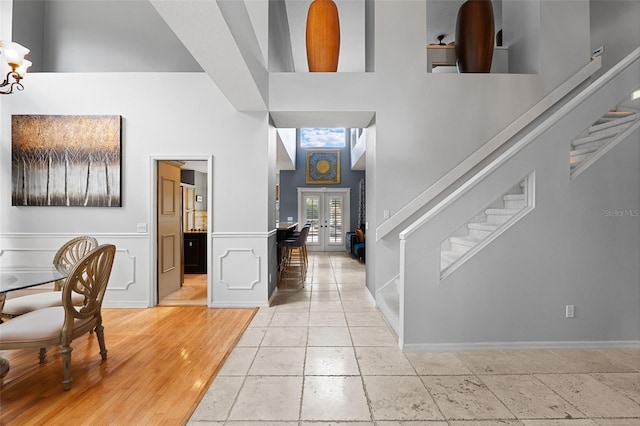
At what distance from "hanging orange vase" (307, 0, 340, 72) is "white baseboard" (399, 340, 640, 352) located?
12.0 feet

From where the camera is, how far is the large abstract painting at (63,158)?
14.0 ft

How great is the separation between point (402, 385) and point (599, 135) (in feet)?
9.30

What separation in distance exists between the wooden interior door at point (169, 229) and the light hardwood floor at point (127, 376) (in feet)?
3.48

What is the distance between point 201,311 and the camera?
422 centimetres

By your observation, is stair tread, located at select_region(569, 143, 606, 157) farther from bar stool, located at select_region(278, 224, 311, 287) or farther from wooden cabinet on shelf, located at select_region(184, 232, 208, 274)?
wooden cabinet on shelf, located at select_region(184, 232, 208, 274)

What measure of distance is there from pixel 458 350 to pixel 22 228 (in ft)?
17.6

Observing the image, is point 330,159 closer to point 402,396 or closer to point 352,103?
point 352,103

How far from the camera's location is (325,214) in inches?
452

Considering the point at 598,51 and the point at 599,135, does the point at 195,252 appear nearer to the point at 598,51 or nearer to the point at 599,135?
the point at 599,135

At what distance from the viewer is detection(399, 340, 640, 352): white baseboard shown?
2941mm

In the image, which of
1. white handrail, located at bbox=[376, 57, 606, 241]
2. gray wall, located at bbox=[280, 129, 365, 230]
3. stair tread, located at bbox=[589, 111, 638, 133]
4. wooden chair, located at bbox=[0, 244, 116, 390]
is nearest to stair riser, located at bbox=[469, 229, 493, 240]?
white handrail, located at bbox=[376, 57, 606, 241]

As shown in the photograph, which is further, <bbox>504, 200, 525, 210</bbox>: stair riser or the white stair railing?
<bbox>504, 200, 525, 210</bbox>: stair riser

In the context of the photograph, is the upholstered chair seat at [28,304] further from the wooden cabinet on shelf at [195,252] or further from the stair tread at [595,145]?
the stair tread at [595,145]

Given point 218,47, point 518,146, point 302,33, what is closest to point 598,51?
point 518,146
